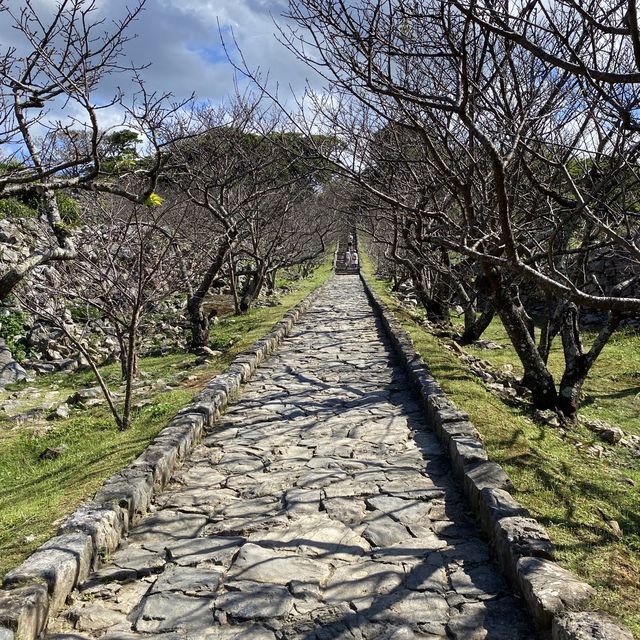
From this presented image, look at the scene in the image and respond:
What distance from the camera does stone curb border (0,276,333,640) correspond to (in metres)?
3.23

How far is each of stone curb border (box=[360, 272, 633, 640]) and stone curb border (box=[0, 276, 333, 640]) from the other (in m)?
2.60

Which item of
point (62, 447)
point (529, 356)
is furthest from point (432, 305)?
point (62, 447)

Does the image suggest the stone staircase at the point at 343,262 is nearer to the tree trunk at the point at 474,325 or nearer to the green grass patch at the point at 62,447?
the tree trunk at the point at 474,325

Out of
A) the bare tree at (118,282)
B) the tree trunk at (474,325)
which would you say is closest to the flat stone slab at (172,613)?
the bare tree at (118,282)

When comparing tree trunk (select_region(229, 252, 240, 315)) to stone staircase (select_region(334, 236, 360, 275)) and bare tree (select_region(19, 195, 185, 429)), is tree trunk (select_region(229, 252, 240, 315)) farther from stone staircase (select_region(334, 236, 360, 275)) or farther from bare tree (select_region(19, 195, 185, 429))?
stone staircase (select_region(334, 236, 360, 275))

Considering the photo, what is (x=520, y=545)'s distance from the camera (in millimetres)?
3818

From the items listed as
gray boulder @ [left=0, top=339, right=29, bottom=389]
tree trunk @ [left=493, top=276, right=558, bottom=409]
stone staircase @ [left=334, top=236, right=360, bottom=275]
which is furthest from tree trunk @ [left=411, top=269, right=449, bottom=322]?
stone staircase @ [left=334, top=236, right=360, bottom=275]

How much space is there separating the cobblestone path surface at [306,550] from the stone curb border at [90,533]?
Result: 0.39ft

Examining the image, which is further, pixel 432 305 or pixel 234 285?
pixel 234 285

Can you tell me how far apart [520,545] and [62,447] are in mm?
5629

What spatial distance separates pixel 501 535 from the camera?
13.2 feet

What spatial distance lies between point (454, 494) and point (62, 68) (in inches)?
217

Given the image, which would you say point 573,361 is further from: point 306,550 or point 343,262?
point 343,262

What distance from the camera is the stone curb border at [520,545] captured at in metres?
3.01
